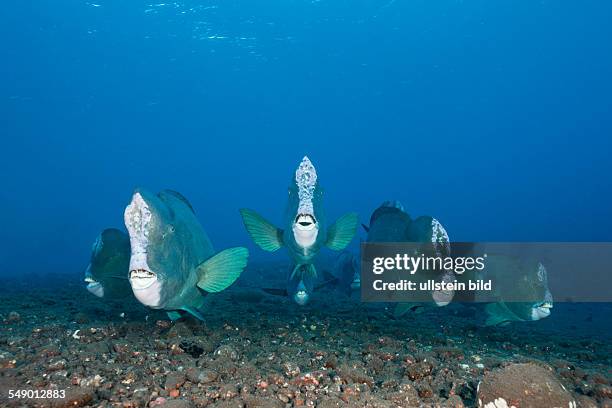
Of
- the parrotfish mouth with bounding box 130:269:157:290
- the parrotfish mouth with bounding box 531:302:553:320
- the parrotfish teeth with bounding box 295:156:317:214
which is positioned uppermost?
the parrotfish teeth with bounding box 295:156:317:214

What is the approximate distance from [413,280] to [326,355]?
5.89 feet

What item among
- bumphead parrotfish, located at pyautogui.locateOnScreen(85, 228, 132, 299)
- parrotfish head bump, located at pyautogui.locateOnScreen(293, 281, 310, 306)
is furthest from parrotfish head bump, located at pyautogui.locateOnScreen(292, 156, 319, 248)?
bumphead parrotfish, located at pyautogui.locateOnScreen(85, 228, 132, 299)

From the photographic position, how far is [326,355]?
3.73 meters

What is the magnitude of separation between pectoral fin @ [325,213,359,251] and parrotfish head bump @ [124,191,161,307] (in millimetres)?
2271

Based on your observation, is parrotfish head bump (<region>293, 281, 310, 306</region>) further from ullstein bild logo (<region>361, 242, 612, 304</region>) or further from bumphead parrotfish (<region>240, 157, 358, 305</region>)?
ullstein bild logo (<region>361, 242, 612, 304</region>)

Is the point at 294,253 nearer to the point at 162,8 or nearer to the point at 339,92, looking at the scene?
the point at 162,8

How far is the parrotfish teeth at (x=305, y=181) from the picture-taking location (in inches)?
150

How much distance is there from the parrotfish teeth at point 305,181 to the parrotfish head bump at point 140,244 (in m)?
1.47

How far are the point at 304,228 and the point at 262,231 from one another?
1154 millimetres

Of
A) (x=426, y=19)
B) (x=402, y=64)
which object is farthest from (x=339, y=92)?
(x=426, y=19)

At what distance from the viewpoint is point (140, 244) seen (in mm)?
3057

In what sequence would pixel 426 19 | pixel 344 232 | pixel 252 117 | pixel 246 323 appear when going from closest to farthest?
→ pixel 344 232, pixel 246 323, pixel 426 19, pixel 252 117

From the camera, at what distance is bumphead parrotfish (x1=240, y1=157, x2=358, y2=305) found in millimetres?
3775

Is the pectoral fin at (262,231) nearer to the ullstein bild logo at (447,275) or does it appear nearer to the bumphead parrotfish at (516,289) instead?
the ullstein bild logo at (447,275)
